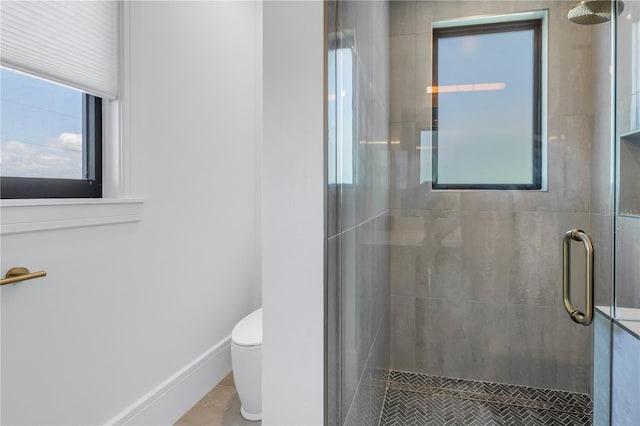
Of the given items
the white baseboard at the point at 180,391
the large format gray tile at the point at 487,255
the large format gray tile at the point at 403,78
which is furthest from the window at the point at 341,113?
the white baseboard at the point at 180,391

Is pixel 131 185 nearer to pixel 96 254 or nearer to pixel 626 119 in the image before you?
pixel 96 254

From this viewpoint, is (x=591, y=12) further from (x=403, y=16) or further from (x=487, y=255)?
(x=487, y=255)

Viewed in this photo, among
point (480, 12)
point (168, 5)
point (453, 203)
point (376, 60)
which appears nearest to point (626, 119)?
point (453, 203)

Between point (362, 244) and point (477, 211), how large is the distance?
54 centimetres

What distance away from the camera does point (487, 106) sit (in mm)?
1562

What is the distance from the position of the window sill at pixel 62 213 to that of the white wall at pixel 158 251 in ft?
0.11

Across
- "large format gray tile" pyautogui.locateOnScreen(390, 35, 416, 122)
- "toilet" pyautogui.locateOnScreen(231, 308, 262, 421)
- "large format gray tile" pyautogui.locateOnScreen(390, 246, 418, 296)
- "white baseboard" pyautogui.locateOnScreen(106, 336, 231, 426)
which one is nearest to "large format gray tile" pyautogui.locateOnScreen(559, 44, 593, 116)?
"large format gray tile" pyautogui.locateOnScreen(390, 35, 416, 122)

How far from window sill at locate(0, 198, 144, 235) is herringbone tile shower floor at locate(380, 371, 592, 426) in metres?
1.35

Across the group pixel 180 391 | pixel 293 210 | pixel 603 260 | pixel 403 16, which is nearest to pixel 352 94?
pixel 293 210

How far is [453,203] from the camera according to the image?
63.3 inches

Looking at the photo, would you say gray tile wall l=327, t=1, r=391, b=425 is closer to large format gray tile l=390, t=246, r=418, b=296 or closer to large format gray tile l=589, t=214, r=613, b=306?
large format gray tile l=390, t=246, r=418, b=296

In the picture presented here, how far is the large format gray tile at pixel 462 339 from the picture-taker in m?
1.57

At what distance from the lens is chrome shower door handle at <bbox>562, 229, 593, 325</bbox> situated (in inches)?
50.1

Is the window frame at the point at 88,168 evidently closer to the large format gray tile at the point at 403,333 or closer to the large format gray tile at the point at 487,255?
the large format gray tile at the point at 403,333
